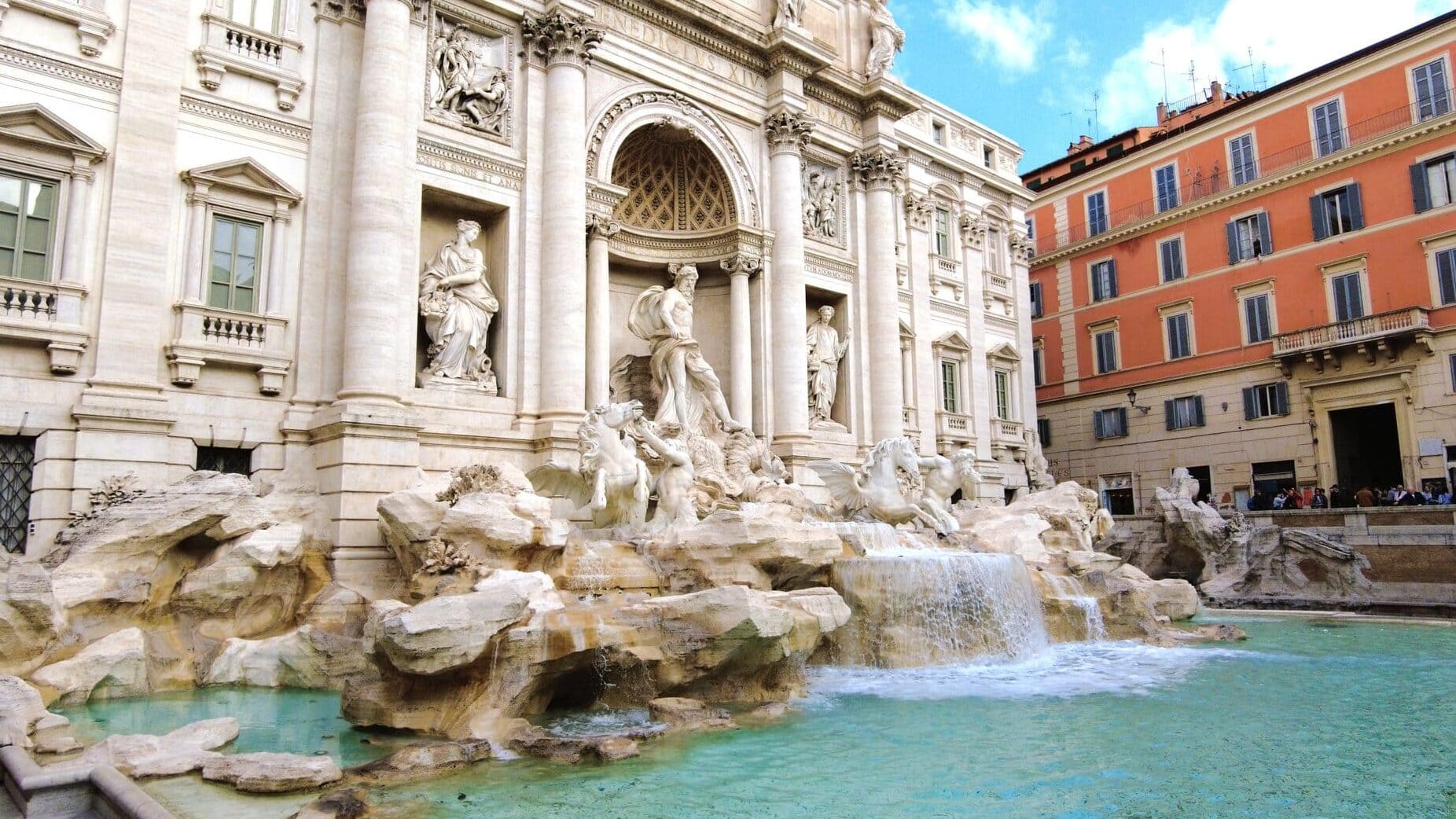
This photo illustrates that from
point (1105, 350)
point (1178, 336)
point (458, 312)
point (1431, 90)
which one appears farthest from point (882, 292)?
point (1431, 90)

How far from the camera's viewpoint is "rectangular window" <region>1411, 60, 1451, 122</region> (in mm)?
23969

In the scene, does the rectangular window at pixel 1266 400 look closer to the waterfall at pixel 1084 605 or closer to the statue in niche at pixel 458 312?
the waterfall at pixel 1084 605

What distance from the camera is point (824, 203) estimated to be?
2183cm

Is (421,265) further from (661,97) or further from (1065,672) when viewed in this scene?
(1065,672)

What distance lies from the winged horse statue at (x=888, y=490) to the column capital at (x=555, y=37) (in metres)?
8.43

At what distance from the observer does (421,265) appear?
50.2ft

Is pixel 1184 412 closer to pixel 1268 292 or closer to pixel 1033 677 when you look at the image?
pixel 1268 292

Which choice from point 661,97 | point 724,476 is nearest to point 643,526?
point 724,476

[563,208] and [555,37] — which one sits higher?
[555,37]

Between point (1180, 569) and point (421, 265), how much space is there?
60.2 ft

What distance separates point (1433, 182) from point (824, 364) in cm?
1654

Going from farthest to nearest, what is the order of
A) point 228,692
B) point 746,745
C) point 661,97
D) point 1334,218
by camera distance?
point 1334,218, point 661,97, point 228,692, point 746,745

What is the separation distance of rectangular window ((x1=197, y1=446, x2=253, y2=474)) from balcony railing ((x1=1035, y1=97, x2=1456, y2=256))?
2699 cm

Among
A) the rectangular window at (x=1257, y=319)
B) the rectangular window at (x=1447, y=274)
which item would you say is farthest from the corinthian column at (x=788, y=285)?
the rectangular window at (x=1447, y=274)
